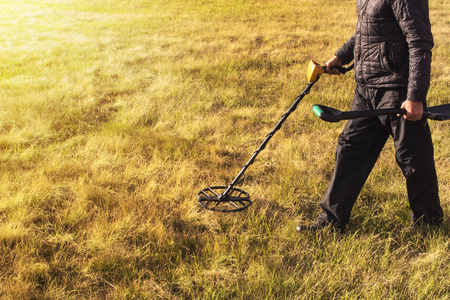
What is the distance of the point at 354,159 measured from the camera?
297cm

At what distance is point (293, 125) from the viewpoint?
5.41 meters

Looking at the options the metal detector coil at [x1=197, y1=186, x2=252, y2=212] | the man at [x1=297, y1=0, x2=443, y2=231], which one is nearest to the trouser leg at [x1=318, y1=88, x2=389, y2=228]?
the man at [x1=297, y1=0, x2=443, y2=231]

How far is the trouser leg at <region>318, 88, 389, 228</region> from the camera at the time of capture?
290 centimetres

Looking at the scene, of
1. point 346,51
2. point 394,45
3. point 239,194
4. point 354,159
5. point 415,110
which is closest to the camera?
point 415,110

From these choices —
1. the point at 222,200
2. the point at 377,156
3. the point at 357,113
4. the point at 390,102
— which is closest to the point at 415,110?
the point at 390,102

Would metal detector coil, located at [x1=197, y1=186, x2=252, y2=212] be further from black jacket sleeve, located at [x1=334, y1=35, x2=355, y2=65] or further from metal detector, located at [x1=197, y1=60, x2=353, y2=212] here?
black jacket sleeve, located at [x1=334, y1=35, x2=355, y2=65]

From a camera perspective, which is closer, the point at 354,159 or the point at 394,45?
the point at 394,45

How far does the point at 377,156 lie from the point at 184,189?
1772mm

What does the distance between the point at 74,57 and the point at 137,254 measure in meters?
7.53

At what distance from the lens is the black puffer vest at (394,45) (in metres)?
2.43

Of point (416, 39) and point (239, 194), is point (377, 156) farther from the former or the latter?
point (239, 194)

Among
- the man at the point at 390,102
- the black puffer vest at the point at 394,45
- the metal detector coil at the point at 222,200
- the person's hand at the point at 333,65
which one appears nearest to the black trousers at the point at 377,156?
the man at the point at 390,102

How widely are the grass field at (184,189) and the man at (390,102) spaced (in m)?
0.32

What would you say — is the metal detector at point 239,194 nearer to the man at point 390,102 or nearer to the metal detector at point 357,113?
the man at point 390,102
